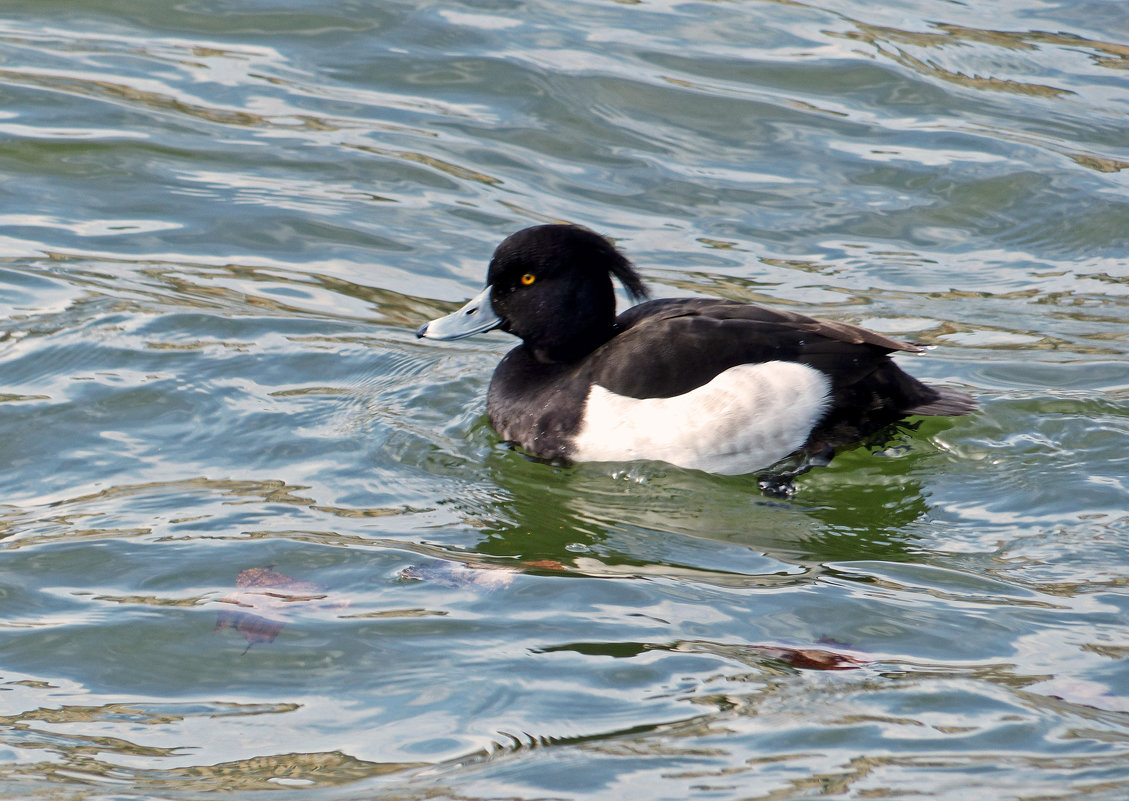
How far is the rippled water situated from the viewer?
3746 millimetres

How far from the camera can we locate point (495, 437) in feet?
19.8

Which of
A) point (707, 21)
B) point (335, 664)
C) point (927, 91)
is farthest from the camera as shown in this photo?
point (707, 21)

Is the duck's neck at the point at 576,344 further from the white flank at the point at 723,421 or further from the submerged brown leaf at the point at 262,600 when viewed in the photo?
the submerged brown leaf at the point at 262,600

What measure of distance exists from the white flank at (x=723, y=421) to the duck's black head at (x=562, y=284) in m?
0.47

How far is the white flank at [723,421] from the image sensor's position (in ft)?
18.1

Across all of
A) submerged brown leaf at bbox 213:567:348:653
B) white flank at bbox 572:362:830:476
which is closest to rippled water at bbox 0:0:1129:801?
submerged brown leaf at bbox 213:567:348:653

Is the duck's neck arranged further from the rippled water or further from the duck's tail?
the duck's tail

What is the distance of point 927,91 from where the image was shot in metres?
9.38

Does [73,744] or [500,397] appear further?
[500,397]

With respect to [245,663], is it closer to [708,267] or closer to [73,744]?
[73,744]

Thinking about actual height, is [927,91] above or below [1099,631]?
above

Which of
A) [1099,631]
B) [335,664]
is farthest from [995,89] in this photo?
[335,664]

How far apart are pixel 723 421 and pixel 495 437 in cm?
104

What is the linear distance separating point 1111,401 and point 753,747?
311 cm
